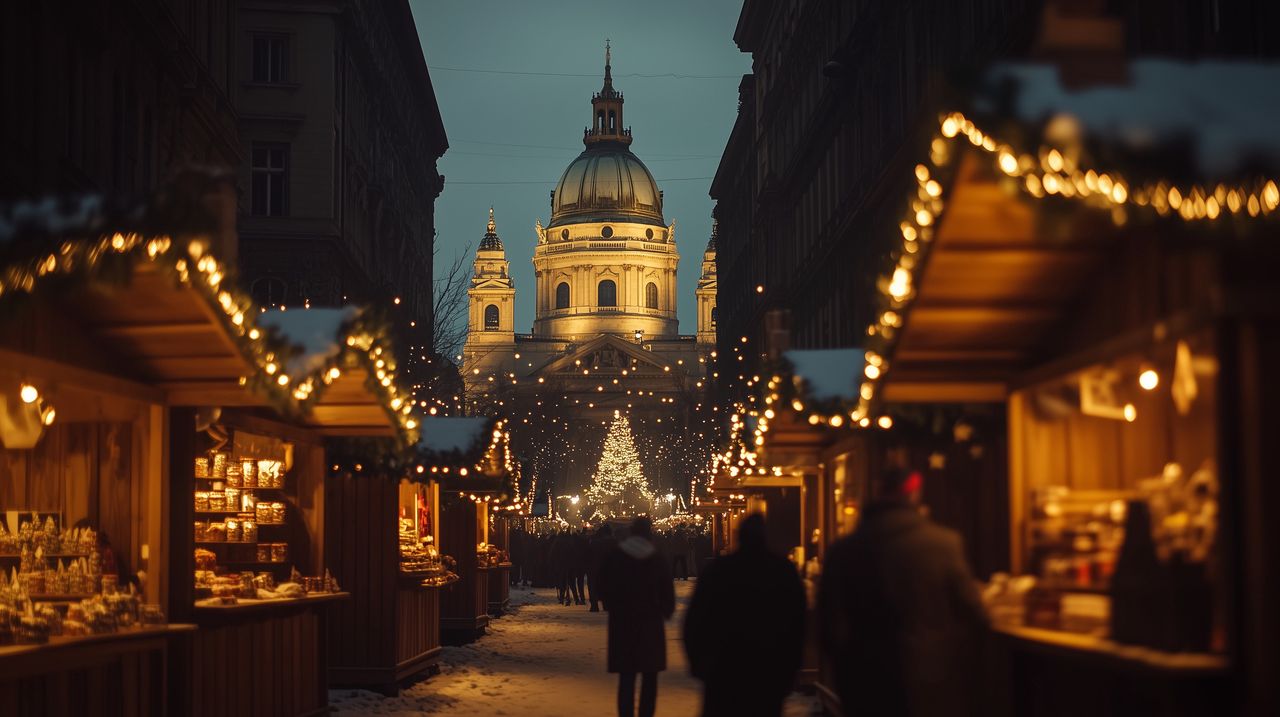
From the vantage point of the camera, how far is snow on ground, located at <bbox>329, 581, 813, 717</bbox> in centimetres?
1786

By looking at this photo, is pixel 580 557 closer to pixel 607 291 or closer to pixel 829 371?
pixel 829 371

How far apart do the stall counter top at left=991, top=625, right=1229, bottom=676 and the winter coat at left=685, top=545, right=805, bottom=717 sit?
1.16 m

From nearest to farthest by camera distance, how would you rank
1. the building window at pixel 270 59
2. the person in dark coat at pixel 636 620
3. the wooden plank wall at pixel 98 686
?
the wooden plank wall at pixel 98 686
the person in dark coat at pixel 636 620
the building window at pixel 270 59

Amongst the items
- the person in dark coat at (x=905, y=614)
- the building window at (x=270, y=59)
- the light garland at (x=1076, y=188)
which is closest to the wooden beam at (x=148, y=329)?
the person in dark coat at (x=905, y=614)

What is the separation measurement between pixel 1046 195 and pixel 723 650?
13.7 feet

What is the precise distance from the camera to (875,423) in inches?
509

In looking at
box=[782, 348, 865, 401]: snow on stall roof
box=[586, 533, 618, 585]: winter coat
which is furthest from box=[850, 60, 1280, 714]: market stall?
box=[586, 533, 618, 585]: winter coat

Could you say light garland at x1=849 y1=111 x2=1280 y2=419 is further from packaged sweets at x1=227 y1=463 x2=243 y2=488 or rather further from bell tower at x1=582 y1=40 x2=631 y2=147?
bell tower at x1=582 y1=40 x2=631 y2=147

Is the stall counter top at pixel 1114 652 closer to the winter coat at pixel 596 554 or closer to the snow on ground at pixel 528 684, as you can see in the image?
the snow on ground at pixel 528 684

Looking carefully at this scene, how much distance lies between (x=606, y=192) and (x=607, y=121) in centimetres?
1494

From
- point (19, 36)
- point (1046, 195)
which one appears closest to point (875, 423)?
point (1046, 195)

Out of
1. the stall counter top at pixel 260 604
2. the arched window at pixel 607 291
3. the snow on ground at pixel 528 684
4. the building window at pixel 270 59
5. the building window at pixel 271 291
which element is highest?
the arched window at pixel 607 291

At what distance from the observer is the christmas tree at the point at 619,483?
109 meters

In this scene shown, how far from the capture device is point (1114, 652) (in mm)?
8094
